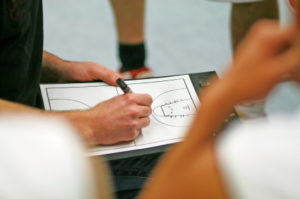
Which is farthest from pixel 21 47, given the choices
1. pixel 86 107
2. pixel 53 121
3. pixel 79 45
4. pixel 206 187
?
pixel 79 45

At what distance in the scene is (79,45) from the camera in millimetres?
1805

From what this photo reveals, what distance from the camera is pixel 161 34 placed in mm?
1876

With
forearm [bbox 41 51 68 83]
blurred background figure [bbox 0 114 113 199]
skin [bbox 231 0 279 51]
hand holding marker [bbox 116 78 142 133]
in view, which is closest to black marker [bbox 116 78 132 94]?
hand holding marker [bbox 116 78 142 133]

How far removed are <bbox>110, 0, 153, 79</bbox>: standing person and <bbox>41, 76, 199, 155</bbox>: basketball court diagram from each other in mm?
611

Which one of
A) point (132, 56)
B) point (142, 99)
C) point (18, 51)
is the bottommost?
point (132, 56)

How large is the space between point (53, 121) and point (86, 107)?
0.52m

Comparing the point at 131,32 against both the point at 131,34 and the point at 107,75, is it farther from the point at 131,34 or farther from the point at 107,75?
the point at 107,75

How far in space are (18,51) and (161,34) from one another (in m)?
1.10

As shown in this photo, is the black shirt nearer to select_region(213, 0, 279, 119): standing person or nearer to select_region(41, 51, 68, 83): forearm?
select_region(41, 51, 68, 83): forearm

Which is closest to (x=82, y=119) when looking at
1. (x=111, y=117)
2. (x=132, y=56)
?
(x=111, y=117)

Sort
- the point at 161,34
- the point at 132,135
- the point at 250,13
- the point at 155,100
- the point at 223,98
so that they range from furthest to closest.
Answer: the point at 161,34, the point at 250,13, the point at 155,100, the point at 132,135, the point at 223,98

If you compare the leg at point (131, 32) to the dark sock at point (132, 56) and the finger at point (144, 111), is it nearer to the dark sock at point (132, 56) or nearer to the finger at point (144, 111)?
the dark sock at point (132, 56)

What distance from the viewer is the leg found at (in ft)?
5.20

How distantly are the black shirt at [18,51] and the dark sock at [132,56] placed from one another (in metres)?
0.70
